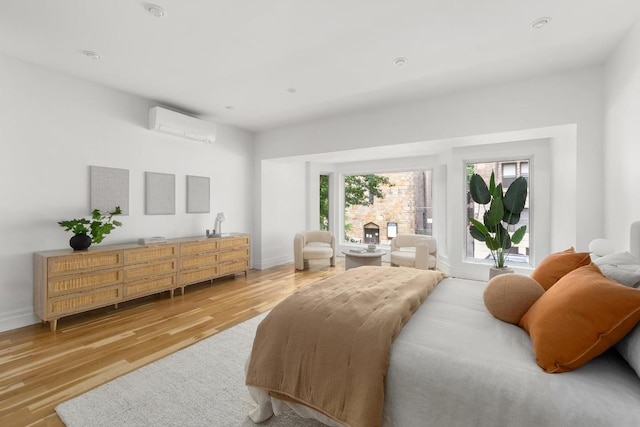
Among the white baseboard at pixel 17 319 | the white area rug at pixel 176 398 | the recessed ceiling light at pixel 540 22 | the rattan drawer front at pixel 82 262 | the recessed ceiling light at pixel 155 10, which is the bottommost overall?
the white area rug at pixel 176 398

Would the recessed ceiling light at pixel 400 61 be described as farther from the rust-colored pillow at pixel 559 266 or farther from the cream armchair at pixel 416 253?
the cream armchair at pixel 416 253

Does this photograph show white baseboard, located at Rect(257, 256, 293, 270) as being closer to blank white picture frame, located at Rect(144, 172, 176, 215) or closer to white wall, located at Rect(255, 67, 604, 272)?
blank white picture frame, located at Rect(144, 172, 176, 215)

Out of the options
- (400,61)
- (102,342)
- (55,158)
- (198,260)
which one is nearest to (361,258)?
(198,260)

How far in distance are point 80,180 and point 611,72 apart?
585 centimetres

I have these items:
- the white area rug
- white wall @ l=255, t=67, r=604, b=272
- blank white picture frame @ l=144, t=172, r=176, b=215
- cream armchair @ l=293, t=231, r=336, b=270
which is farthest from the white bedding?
cream armchair @ l=293, t=231, r=336, b=270

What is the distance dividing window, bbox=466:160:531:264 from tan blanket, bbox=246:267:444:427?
3.61 m

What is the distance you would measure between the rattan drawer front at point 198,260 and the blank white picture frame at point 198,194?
814 mm

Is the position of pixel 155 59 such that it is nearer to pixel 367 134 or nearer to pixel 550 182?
pixel 367 134

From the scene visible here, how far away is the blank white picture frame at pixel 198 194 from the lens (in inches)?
188

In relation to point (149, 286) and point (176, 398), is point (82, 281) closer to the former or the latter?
point (149, 286)

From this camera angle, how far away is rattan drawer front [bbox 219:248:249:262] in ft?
15.6

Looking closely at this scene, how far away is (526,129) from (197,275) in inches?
184

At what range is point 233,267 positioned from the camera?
4.89 meters

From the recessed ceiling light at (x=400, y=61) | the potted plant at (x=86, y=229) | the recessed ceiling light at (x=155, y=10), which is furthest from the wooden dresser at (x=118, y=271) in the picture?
the recessed ceiling light at (x=400, y=61)
